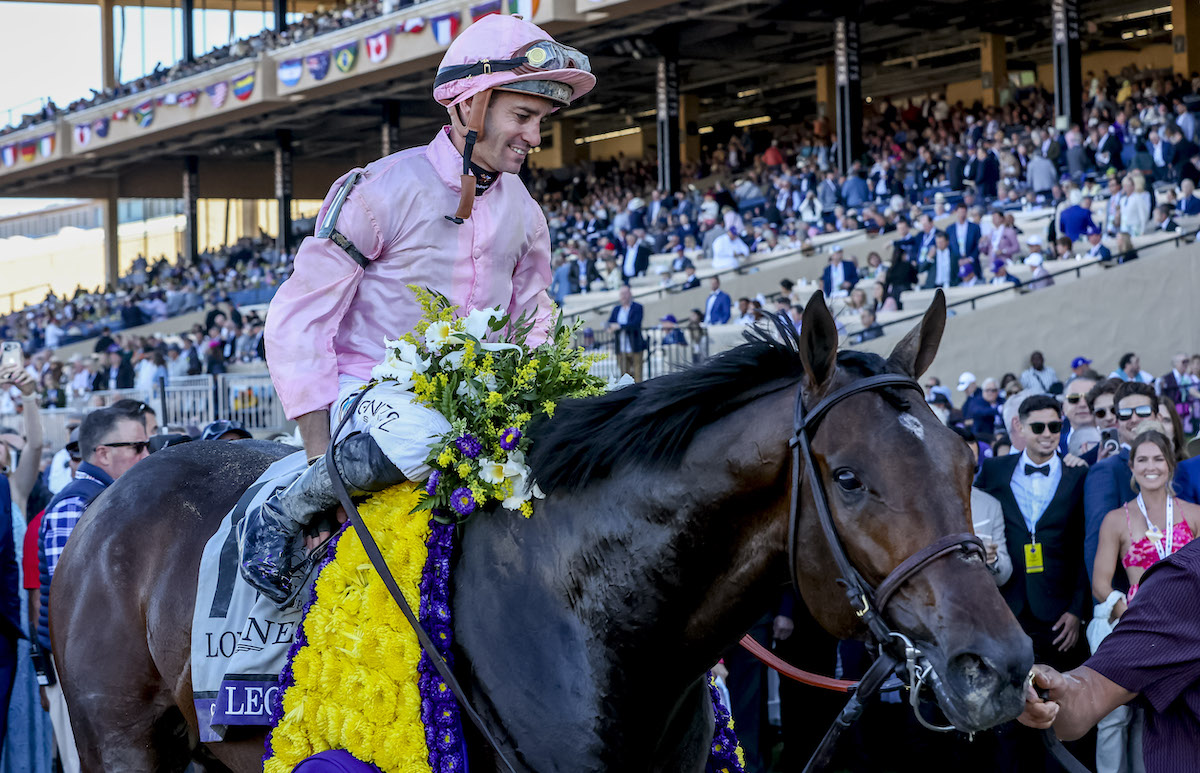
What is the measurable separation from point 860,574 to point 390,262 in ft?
4.64

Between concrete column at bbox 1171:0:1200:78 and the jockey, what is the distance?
29.1m

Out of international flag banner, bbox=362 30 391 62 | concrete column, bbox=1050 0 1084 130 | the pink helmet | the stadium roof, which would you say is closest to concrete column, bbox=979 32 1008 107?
the stadium roof

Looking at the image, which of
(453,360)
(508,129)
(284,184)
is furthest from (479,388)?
(284,184)

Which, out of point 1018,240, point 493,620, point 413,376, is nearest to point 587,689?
point 493,620

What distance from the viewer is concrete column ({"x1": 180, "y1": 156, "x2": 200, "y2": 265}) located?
40.8 m

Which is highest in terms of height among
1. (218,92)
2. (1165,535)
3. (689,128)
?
(218,92)

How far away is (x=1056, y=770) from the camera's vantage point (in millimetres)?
6281

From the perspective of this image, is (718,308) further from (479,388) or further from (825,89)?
(825,89)

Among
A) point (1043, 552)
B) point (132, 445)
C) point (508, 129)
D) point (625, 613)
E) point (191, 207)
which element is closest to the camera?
point (625, 613)

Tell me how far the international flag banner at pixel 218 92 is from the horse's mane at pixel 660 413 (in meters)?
33.3

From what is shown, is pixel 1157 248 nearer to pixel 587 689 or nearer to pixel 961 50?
pixel 587 689

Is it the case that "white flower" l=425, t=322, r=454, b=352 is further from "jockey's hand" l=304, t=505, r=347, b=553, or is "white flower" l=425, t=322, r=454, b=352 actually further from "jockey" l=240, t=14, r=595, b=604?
"jockey's hand" l=304, t=505, r=347, b=553

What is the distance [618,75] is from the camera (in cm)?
3394

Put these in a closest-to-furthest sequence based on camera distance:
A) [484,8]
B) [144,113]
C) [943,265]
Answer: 1. [943,265]
2. [484,8]
3. [144,113]
